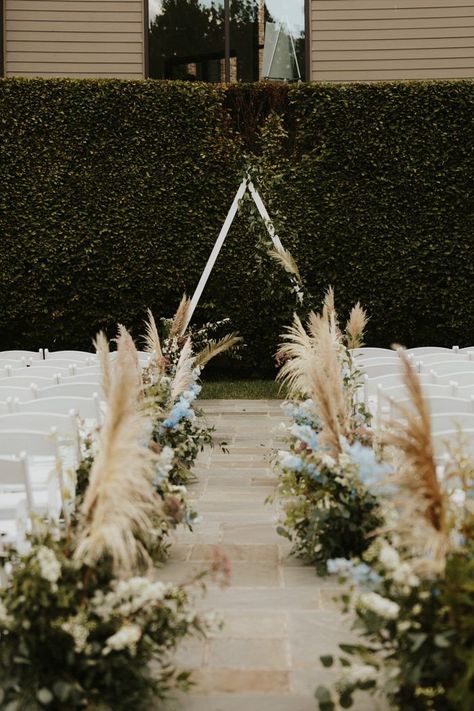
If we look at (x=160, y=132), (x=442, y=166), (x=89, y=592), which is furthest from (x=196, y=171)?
(x=89, y=592)

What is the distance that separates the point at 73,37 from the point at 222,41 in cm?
220

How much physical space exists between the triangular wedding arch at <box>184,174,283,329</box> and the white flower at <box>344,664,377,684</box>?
28.5 feet

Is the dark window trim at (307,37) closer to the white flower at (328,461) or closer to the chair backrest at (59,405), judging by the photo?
the chair backrest at (59,405)

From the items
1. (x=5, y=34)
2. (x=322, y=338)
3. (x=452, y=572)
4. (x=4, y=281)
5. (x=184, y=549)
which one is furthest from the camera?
(x=5, y=34)

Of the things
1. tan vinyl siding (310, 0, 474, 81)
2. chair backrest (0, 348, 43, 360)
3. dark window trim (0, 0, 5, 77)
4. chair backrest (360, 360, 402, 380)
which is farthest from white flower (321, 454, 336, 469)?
dark window trim (0, 0, 5, 77)

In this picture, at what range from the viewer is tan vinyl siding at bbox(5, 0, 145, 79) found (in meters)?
13.8

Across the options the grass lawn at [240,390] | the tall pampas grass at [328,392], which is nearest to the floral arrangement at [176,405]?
the tall pampas grass at [328,392]

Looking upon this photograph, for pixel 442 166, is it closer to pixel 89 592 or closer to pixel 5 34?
pixel 5 34

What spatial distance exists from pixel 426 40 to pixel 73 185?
19.0 feet

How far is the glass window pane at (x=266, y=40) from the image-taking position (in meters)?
13.9

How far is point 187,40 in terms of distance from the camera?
13.9m

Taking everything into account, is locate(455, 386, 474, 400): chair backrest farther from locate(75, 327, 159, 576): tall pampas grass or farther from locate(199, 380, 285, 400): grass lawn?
locate(199, 380, 285, 400): grass lawn

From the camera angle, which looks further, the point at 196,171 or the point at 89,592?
the point at 196,171

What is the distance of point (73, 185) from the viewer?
1224 centimetres
